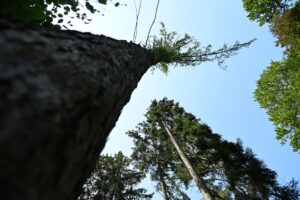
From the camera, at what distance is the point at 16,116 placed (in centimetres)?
78

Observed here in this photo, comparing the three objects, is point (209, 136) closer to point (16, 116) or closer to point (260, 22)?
point (260, 22)

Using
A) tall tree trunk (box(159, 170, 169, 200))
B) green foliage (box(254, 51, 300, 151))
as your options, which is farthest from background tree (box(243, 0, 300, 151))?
tall tree trunk (box(159, 170, 169, 200))

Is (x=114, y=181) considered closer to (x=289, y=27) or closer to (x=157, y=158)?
(x=157, y=158)

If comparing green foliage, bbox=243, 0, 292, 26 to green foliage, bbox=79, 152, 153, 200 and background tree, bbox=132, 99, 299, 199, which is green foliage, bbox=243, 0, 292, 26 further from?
green foliage, bbox=79, 152, 153, 200

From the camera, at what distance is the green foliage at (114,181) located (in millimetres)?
17328

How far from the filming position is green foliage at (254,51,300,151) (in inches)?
496

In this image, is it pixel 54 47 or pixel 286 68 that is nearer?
pixel 54 47

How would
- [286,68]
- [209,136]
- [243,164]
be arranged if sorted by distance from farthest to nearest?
[209,136] → [243,164] → [286,68]

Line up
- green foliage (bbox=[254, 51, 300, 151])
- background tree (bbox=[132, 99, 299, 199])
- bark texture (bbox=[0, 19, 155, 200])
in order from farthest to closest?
background tree (bbox=[132, 99, 299, 199]) < green foliage (bbox=[254, 51, 300, 151]) < bark texture (bbox=[0, 19, 155, 200])

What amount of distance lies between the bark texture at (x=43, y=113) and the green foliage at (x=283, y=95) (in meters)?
12.8

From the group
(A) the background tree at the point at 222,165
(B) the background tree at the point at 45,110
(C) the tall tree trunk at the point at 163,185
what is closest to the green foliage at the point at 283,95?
(A) the background tree at the point at 222,165

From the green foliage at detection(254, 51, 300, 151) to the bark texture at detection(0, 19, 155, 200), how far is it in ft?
42.1

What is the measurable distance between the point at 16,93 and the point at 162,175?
740 inches

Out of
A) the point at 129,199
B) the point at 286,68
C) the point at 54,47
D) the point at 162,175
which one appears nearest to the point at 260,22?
the point at 286,68
